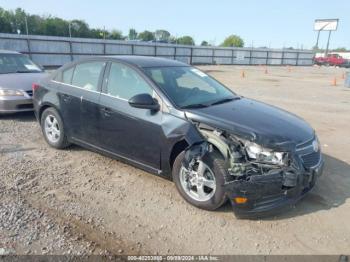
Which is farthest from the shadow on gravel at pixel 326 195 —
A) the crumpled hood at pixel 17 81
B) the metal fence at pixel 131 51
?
the metal fence at pixel 131 51

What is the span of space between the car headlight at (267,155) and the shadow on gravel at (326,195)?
2.10 feet

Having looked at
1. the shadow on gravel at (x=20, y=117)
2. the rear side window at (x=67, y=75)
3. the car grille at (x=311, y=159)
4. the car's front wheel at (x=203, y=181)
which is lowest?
the shadow on gravel at (x=20, y=117)

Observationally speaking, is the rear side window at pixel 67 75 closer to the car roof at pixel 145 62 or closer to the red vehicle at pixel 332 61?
the car roof at pixel 145 62

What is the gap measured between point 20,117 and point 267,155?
6.28 metres

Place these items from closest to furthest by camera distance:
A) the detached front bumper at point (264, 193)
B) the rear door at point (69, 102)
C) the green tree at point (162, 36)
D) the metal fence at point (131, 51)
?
the detached front bumper at point (264, 193) → the rear door at point (69, 102) → the metal fence at point (131, 51) → the green tree at point (162, 36)

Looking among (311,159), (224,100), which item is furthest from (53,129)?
(311,159)

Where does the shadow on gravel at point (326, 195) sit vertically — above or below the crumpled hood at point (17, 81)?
below

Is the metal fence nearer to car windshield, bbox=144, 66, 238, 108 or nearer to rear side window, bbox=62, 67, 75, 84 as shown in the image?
rear side window, bbox=62, 67, 75, 84

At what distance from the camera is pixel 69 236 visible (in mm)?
2992

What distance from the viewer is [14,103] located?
22.4 ft

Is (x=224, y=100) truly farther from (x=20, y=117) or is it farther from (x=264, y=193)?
(x=20, y=117)

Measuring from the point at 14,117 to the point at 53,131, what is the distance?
2738 mm

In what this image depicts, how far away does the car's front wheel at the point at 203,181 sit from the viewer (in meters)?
3.31

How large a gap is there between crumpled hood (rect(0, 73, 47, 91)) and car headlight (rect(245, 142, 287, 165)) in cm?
540
